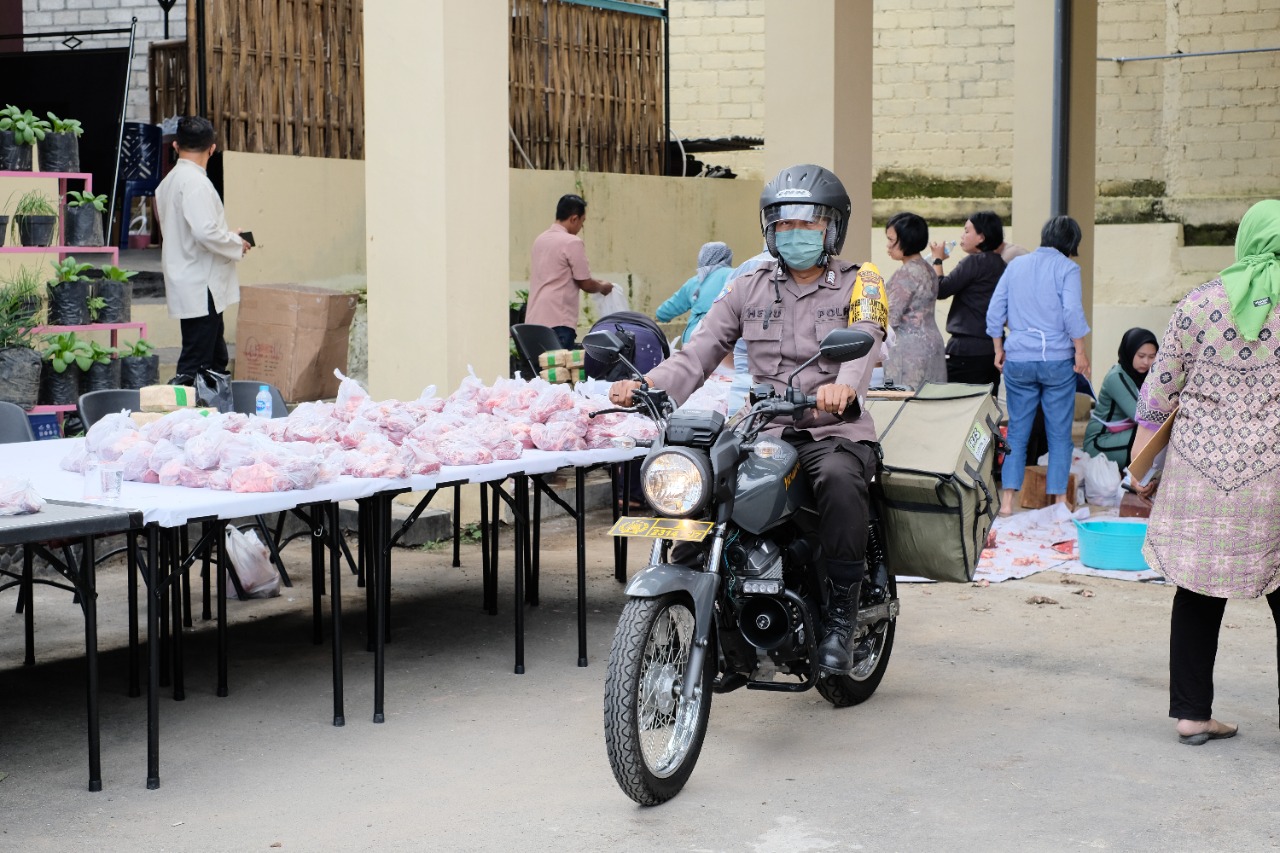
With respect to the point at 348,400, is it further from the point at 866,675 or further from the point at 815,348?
the point at 866,675

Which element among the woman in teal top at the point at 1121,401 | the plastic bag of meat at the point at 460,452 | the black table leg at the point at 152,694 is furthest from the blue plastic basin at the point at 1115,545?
the black table leg at the point at 152,694

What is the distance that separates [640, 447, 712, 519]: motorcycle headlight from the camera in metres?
4.48

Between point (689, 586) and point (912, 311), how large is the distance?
561cm

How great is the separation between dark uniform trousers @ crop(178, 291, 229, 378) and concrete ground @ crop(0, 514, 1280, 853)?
260 cm

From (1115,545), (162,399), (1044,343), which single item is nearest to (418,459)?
(162,399)

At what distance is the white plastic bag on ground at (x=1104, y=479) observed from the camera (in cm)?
1010

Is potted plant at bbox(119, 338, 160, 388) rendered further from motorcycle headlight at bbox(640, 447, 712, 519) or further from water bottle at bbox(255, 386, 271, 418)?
motorcycle headlight at bbox(640, 447, 712, 519)

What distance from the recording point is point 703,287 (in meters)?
9.63

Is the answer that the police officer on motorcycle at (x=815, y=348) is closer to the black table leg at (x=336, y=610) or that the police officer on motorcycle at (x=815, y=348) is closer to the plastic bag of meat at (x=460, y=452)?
the plastic bag of meat at (x=460, y=452)

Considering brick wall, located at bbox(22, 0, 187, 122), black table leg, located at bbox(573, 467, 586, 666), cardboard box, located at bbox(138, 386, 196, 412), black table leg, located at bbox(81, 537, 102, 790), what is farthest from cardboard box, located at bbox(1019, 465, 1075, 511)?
brick wall, located at bbox(22, 0, 187, 122)

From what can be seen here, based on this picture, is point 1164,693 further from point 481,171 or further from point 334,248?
point 334,248

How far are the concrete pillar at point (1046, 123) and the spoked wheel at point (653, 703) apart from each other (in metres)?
10.1

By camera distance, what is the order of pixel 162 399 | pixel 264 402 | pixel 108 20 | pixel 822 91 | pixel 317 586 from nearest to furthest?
pixel 162 399
pixel 317 586
pixel 264 402
pixel 822 91
pixel 108 20

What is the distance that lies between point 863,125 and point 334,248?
4608 millimetres
